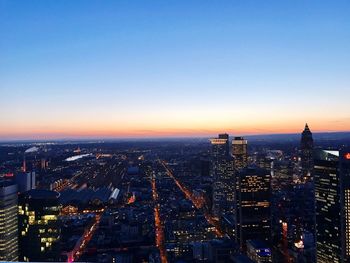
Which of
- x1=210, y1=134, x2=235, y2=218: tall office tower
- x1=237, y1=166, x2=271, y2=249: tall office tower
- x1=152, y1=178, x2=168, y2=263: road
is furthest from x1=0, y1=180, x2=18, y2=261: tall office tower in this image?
x1=210, y1=134, x2=235, y2=218: tall office tower

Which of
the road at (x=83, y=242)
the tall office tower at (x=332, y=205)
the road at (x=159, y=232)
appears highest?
the tall office tower at (x=332, y=205)

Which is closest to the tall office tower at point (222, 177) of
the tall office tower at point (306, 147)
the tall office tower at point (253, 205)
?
the tall office tower at point (253, 205)

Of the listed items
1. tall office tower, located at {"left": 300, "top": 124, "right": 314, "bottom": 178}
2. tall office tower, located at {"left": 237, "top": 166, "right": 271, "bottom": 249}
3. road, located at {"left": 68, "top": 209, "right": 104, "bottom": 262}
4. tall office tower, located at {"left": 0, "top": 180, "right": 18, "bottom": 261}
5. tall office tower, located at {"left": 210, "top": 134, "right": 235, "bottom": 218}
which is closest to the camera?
tall office tower, located at {"left": 0, "top": 180, "right": 18, "bottom": 261}

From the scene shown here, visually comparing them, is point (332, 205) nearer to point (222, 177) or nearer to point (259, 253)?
point (259, 253)

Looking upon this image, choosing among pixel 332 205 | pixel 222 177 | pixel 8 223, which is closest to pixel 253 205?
pixel 332 205

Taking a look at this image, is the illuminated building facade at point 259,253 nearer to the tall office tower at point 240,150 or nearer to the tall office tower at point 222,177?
the tall office tower at point 222,177

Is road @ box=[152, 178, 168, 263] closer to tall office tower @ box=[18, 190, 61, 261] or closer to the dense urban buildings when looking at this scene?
the dense urban buildings

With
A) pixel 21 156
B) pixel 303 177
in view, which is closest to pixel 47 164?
pixel 21 156

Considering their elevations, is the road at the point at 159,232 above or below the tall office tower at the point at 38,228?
below
